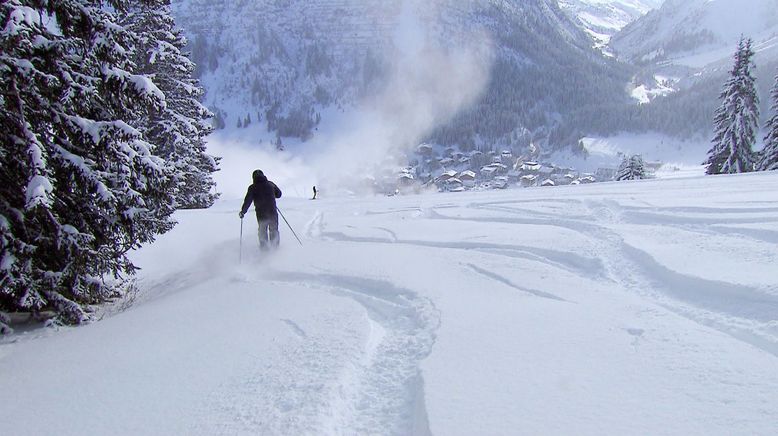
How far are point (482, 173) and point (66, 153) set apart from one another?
114938 millimetres

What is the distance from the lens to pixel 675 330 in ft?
13.0

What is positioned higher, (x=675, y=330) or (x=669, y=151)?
(x=669, y=151)

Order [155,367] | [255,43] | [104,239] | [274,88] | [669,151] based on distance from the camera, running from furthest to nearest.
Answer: [255,43], [274,88], [669,151], [104,239], [155,367]

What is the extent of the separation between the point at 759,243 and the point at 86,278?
10.1 m

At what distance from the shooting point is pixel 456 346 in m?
4.09

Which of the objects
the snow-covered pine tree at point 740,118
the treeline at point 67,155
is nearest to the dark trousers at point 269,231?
the treeline at point 67,155

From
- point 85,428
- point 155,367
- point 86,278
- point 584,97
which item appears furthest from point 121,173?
point 584,97

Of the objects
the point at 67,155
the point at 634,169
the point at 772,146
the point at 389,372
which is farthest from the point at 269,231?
the point at 634,169

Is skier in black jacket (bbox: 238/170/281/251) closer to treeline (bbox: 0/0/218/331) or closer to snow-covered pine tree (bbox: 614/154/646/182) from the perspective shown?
treeline (bbox: 0/0/218/331)

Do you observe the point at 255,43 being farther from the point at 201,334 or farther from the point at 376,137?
the point at 201,334

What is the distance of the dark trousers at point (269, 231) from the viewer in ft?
34.5

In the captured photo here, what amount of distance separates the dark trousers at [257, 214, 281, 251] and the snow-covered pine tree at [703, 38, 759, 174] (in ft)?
107

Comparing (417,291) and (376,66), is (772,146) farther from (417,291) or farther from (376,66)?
(376,66)

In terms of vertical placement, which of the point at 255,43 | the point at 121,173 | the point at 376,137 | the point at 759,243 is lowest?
the point at 759,243
